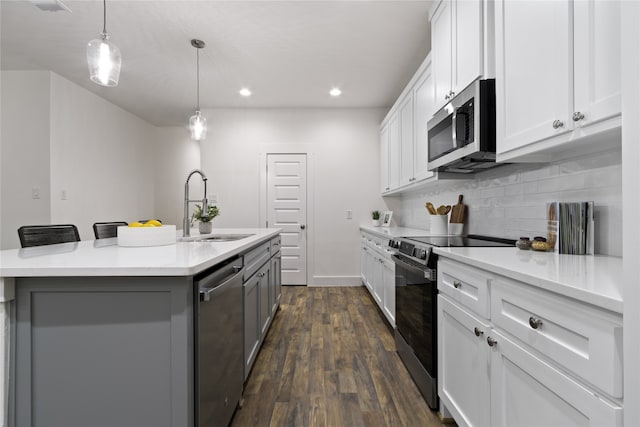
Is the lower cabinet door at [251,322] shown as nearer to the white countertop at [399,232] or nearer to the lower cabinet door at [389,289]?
the lower cabinet door at [389,289]

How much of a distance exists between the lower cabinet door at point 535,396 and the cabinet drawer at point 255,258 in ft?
4.34

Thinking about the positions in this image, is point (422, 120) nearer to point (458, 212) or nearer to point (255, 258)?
point (458, 212)

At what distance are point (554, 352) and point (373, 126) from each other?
14.1 feet

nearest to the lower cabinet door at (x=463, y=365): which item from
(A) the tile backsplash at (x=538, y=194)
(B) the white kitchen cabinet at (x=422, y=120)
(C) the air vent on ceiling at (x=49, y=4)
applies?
(A) the tile backsplash at (x=538, y=194)

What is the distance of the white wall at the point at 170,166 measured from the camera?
5977 mm

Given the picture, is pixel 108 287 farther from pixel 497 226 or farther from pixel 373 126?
pixel 373 126

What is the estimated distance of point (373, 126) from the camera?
4754 mm

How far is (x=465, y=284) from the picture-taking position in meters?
1.35

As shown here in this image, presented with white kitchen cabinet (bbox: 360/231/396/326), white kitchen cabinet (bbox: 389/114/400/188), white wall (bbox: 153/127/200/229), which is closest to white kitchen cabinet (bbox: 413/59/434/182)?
white kitchen cabinet (bbox: 389/114/400/188)

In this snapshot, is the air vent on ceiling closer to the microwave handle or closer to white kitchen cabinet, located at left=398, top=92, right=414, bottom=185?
the microwave handle

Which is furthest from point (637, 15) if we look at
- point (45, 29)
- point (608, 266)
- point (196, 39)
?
point (45, 29)

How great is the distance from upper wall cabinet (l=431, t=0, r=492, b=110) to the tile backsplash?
25.0 inches

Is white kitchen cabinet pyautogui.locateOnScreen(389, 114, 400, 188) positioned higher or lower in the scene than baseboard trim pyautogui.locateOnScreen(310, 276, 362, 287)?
higher

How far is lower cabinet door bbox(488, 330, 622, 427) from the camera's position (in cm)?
72
